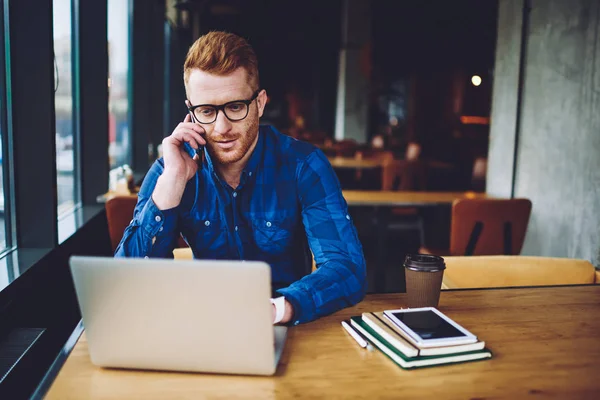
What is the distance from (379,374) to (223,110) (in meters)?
0.90

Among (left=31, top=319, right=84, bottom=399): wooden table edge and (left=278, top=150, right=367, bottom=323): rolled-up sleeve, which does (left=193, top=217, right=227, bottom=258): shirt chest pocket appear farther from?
(left=31, top=319, right=84, bottom=399): wooden table edge

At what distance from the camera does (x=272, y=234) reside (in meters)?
1.83

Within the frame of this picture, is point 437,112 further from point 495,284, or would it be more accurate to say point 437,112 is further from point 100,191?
point 495,284

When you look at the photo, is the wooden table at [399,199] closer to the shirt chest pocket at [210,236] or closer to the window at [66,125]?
the window at [66,125]

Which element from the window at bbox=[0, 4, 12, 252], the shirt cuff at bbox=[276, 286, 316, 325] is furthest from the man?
the window at bbox=[0, 4, 12, 252]

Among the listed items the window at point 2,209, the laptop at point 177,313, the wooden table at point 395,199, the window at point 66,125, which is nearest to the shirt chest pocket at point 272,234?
the laptop at point 177,313

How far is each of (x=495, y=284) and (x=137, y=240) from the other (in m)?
1.24

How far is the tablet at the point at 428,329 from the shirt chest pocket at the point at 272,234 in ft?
1.78

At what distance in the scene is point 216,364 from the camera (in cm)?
113

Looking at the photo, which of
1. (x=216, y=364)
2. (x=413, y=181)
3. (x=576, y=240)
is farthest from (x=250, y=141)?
(x=413, y=181)

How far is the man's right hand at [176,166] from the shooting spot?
1.66 meters

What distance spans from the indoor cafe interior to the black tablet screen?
8cm

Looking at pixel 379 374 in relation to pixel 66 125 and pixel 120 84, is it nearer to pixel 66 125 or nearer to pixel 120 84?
pixel 66 125

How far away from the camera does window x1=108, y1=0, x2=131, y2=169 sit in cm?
517
